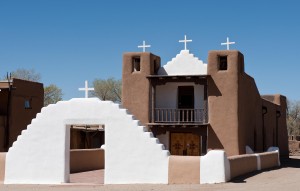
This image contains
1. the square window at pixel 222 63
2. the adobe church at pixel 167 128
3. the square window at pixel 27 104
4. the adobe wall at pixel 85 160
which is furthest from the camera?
the square window at pixel 27 104

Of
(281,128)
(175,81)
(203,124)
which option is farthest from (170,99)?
(281,128)

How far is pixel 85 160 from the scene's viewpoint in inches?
969

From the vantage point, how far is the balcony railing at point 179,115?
1062 inches

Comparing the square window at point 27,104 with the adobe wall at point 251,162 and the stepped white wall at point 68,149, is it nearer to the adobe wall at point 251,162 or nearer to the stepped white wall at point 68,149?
the stepped white wall at point 68,149

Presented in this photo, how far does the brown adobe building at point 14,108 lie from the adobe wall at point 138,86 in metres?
8.28

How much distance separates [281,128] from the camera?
38.7 meters

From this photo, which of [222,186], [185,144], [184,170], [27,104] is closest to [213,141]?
[185,144]

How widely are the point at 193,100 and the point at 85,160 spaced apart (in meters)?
7.09

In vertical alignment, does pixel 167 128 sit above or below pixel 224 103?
below

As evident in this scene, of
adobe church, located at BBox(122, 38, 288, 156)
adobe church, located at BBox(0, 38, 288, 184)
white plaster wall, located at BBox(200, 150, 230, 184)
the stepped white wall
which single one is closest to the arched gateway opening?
adobe church, located at BBox(0, 38, 288, 184)

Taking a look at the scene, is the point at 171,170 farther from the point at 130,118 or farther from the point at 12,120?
the point at 12,120

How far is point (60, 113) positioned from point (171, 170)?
4.96m

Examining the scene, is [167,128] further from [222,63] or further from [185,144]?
[222,63]

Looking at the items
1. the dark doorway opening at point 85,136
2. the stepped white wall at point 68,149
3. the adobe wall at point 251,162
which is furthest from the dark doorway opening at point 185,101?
the dark doorway opening at point 85,136
